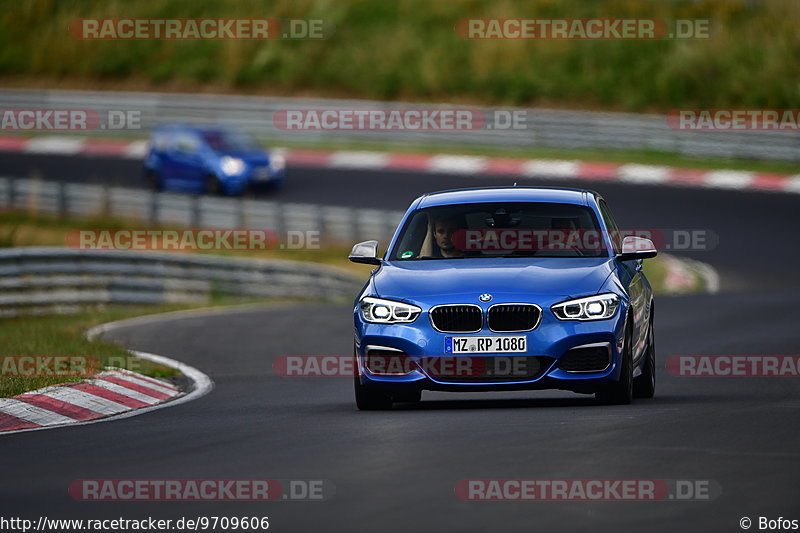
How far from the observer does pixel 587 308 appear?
1078 centimetres

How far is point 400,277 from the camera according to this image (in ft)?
36.7

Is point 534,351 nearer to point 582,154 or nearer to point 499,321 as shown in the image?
point 499,321

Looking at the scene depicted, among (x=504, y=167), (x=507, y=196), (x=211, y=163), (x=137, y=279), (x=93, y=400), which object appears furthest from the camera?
(x=504, y=167)

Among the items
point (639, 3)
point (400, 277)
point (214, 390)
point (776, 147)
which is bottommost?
point (214, 390)

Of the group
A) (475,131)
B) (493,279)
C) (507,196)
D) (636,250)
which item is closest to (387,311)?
(493,279)

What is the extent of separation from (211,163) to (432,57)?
1394 centimetres

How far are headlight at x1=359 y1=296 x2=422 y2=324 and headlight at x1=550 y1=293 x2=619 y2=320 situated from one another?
921 millimetres

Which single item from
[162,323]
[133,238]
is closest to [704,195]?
[133,238]

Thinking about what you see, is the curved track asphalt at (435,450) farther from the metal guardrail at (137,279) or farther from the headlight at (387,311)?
the metal guardrail at (137,279)

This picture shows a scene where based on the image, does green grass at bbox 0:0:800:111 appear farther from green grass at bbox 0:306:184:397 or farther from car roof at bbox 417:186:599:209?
car roof at bbox 417:186:599:209

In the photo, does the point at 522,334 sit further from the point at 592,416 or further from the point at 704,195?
the point at 704,195

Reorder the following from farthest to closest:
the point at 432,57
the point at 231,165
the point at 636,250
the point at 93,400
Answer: the point at 432,57, the point at 231,165, the point at 93,400, the point at 636,250

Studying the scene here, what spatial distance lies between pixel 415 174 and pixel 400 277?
27757 millimetres

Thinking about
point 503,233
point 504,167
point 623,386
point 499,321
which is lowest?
point 623,386
